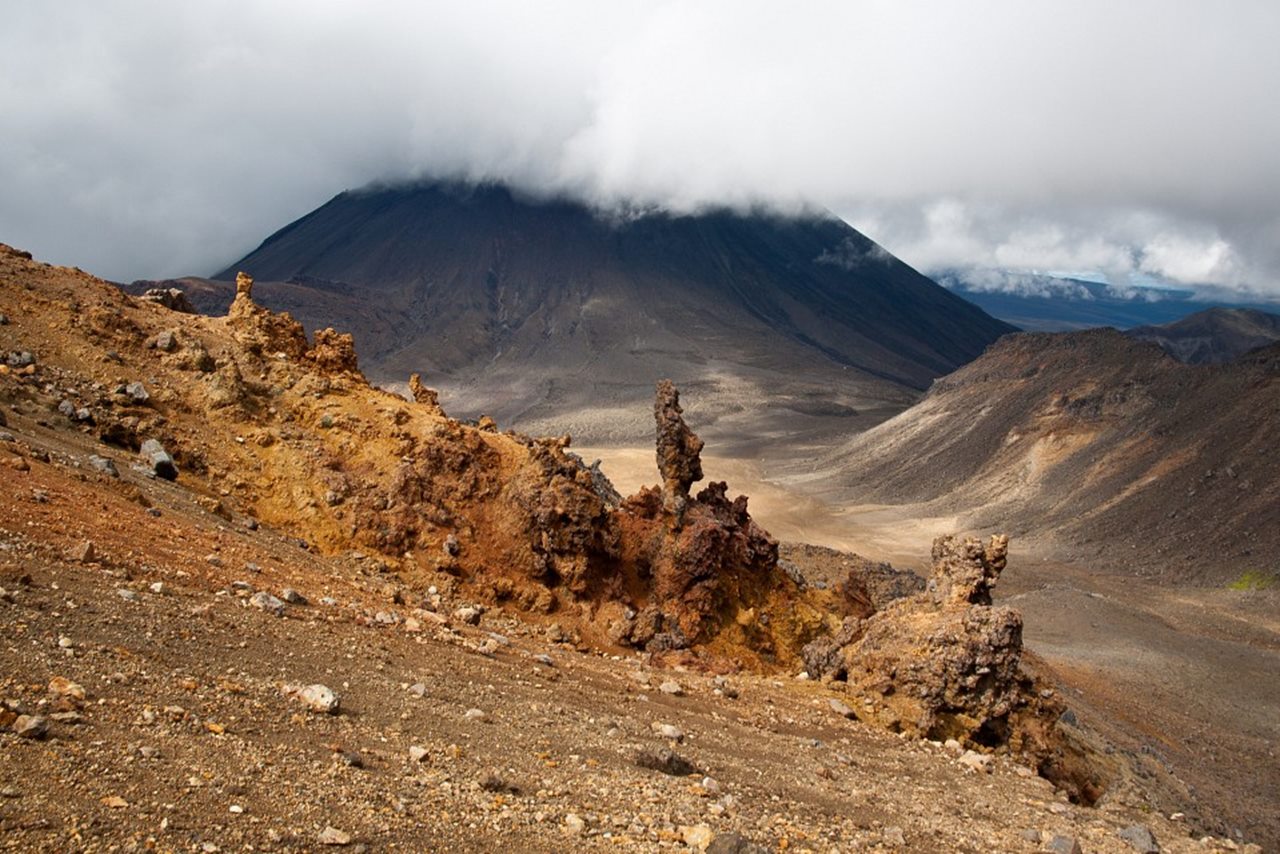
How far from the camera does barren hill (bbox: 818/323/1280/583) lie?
1462 inches

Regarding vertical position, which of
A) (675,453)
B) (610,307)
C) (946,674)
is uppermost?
(610,307)

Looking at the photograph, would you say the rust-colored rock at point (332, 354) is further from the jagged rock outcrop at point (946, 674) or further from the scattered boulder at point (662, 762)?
the scattered boulder at point (662, 762)

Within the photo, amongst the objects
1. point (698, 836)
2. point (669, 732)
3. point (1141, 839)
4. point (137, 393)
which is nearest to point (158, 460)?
point (137, 393)

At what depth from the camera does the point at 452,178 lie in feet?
577

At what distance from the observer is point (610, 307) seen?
138m

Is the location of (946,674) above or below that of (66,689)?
below

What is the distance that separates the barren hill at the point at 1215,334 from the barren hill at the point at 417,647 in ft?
480

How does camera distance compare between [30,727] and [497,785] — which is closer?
[30,727]

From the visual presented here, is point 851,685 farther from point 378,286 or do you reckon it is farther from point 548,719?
point 378,286

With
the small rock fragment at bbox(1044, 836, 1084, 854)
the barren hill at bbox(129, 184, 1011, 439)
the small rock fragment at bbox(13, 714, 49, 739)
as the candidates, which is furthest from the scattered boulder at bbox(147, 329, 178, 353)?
the barren hill at bbox(129, 184, 1011, 439)

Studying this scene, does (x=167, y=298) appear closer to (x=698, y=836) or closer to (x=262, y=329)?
(x=262, y=329)

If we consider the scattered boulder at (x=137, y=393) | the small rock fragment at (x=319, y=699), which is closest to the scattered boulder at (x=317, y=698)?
the small rock fragment at (x=319, y=699)

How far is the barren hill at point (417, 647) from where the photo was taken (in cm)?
481

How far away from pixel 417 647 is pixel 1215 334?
557 feet
